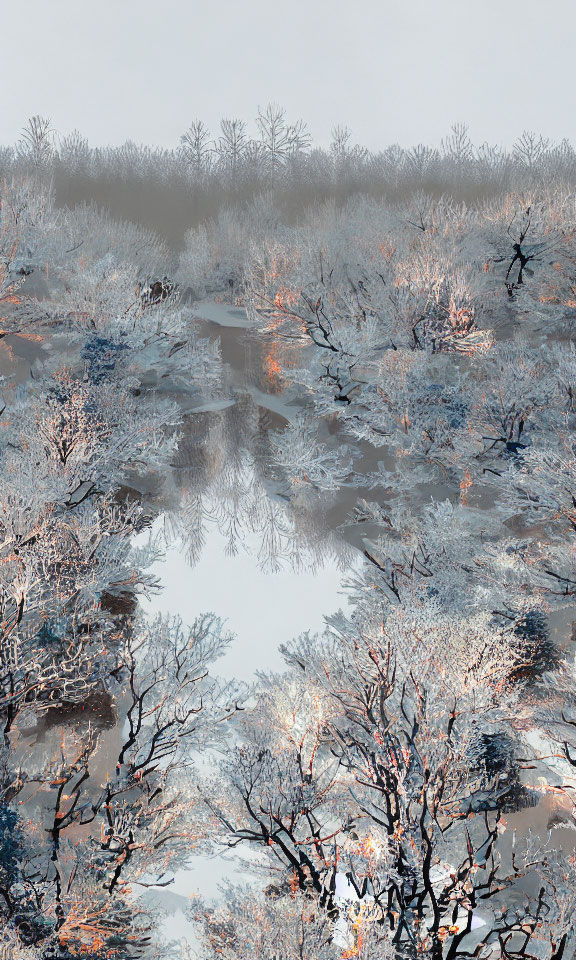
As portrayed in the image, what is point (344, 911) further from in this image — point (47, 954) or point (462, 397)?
point (462, 397)

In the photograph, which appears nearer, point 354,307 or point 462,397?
point 462,397

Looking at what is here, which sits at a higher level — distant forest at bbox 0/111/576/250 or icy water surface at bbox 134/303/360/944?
distant forest at bbox 0/111/576/250

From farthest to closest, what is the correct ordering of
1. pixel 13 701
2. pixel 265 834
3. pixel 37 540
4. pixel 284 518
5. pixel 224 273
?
pixel 224 273, pixel 284 518, pixel 37 540, pixel 13 701, pixel 265 834

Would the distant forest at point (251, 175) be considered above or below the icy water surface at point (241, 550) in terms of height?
above

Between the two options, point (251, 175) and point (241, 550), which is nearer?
point (241, 550)

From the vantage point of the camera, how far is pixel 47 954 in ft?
27.3

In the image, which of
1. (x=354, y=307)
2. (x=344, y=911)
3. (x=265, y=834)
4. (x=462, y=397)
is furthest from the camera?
(x=354, y=307)

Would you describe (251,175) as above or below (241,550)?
above

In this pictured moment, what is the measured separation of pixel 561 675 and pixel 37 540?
33.8ft

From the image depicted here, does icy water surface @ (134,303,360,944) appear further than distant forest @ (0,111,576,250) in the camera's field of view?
No

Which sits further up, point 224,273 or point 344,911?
point 224,273

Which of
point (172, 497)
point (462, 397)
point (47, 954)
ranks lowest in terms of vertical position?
point (47, 954)

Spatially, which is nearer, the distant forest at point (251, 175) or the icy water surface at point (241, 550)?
the icy water surface at point (241, 550)

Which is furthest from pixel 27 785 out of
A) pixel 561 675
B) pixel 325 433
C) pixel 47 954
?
pixel 325 433
